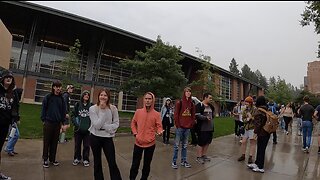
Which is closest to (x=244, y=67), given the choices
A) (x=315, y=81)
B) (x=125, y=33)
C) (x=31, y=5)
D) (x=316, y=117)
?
(x=315, y=81)

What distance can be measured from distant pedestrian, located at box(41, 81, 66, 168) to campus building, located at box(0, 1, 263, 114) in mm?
19119

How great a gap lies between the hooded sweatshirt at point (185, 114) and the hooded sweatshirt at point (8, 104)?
134 inches

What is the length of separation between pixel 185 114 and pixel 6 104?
3.69 meters

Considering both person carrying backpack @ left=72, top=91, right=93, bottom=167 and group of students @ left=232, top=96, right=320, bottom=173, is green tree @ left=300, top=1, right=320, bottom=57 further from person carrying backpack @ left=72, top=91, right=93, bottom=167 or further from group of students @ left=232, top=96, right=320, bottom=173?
person carrying backpack @ left=72, top=91, right=93, bottom=167

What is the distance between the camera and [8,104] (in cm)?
474

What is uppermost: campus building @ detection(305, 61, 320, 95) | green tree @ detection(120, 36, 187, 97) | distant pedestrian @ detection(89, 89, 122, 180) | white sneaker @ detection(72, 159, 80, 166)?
campus building @ detection(305, 61, 320, 95)

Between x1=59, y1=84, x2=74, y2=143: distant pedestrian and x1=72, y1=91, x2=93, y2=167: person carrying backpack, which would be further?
x1=59, y1=84, x2=74, y2=143: distant pedestrian

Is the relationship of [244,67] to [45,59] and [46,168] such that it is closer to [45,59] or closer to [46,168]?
[45,59]

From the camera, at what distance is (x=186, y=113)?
21.1 ft

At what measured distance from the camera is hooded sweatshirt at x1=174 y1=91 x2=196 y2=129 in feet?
21.0

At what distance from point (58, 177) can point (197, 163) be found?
3.38 m

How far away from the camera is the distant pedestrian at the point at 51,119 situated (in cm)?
571

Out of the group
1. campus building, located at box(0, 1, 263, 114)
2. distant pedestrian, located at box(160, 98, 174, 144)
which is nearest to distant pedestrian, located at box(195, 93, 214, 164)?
distant pedestrian, located at box(160, 98, 174, 144)

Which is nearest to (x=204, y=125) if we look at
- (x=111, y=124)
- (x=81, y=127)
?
(x=81, y=127)
